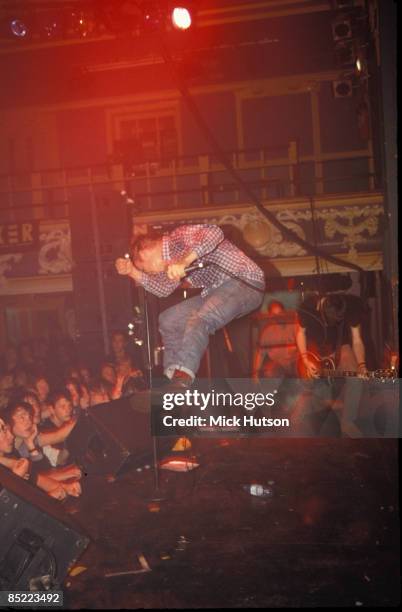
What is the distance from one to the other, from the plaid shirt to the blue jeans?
11 centimetres

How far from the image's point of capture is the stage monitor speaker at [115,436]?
15.5ft

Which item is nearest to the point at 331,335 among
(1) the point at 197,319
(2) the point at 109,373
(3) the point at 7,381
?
(2) the point at 109,373

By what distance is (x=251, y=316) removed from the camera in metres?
10.9

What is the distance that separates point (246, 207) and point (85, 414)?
20.3 feet

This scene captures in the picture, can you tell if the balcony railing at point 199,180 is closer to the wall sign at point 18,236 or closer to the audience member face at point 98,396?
the wall sign at point 18,236

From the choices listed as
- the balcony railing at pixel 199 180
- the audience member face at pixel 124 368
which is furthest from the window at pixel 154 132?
the audience member face at pixel 124 368

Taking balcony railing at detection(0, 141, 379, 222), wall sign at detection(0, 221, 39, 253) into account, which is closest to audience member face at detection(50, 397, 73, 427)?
wall sign at detection(0, 221, 39, 253)

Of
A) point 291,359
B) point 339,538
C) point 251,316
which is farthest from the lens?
point 251,316

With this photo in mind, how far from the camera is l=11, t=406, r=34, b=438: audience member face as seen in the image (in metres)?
4.93

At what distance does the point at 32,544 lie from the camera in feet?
11.2

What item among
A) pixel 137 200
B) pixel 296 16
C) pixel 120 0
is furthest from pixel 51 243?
pixel 296 16

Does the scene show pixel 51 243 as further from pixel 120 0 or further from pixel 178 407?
pixel 178 407

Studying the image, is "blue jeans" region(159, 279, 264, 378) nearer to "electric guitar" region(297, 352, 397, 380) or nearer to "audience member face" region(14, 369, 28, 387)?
"electric guitar" region(297, 352, 397, 380)

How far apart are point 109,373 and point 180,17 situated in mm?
4867
